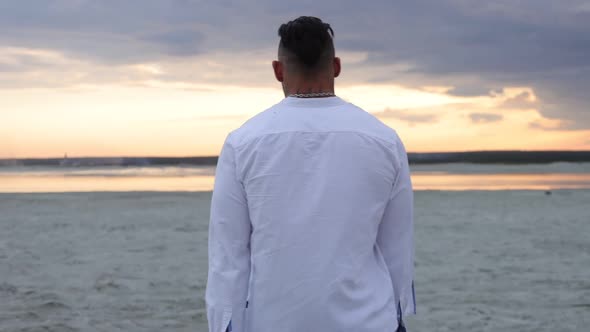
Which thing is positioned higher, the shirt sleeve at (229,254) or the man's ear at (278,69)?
the man's ear at (278,69)

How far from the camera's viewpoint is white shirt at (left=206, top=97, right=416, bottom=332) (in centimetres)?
218

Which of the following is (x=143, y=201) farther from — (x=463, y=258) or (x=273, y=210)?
(x=273, y=210)

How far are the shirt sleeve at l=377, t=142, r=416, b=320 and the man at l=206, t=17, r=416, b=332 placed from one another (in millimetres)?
30

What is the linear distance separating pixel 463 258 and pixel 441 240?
63.4 inches

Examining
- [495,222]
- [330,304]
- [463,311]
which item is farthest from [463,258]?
[330,304]

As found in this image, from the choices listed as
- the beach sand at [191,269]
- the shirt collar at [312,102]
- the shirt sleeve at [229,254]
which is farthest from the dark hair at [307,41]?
the beach sand at [191,269]

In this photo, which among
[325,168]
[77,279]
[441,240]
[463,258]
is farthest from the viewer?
[441,240]

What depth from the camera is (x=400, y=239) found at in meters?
2.40

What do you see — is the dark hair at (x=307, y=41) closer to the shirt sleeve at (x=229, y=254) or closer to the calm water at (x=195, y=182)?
the shirt sleeve at (x=229, y=254)

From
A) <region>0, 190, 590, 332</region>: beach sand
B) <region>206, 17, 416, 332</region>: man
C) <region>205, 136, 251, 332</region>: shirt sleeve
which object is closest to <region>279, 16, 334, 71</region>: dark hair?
<region>206, 17, 416, 332</region>: man

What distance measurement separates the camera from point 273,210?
219 cm

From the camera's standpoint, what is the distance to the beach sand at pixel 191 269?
6.57 metres

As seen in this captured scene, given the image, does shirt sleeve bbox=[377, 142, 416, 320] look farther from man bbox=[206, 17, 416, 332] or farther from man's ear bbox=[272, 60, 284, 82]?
man's ear bbox=[272, 60, 284, 82]

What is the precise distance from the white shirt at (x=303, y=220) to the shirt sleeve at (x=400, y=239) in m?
0.07
